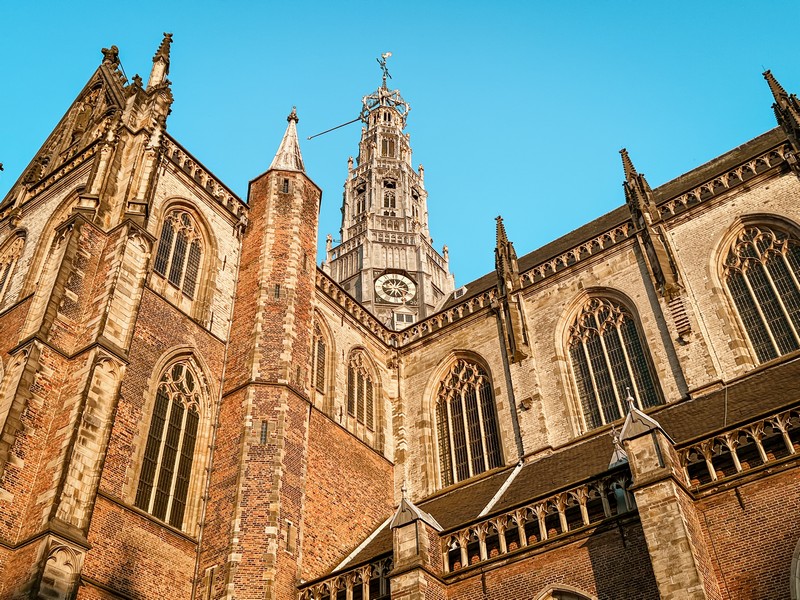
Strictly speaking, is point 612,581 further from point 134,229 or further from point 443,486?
point 134,229

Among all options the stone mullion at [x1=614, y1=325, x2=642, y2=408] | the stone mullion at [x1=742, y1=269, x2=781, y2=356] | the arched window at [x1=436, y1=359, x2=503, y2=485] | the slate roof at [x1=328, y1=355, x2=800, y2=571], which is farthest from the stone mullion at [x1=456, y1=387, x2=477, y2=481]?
the stone mullion at [x1=742, y1=269, x2=781, y2=356]

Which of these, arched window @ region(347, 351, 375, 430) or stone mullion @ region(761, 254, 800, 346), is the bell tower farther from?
stone mullion @ region(761, 254, 800, 346)

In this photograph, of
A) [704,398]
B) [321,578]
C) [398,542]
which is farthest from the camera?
[704,398]

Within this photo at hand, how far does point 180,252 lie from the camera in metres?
21.1

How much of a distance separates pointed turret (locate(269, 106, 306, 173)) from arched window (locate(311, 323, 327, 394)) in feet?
16.6

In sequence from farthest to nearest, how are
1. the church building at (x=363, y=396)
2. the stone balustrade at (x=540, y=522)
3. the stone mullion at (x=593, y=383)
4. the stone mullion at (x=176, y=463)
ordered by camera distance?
1. the stone mullion at (x=593, y=383)
2. the stone mullion at (x=176, y=463)
3. the stone balustrade at (x=540, y=522)
4. the church building at (x=363, y=396)

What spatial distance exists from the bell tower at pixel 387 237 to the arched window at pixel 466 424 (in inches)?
678

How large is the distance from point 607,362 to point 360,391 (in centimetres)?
754

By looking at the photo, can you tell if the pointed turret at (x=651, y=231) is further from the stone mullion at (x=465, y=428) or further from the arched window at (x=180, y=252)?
the arched window at (x=180, y=252)

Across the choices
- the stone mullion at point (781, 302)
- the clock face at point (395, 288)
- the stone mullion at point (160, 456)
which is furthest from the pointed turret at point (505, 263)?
the clock face at point (395, 288)

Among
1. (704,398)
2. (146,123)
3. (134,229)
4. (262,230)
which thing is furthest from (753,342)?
(146,123)

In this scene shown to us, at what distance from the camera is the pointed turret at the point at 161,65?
23562 millimetres

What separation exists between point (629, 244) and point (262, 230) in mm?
10568

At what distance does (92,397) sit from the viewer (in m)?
15.8
